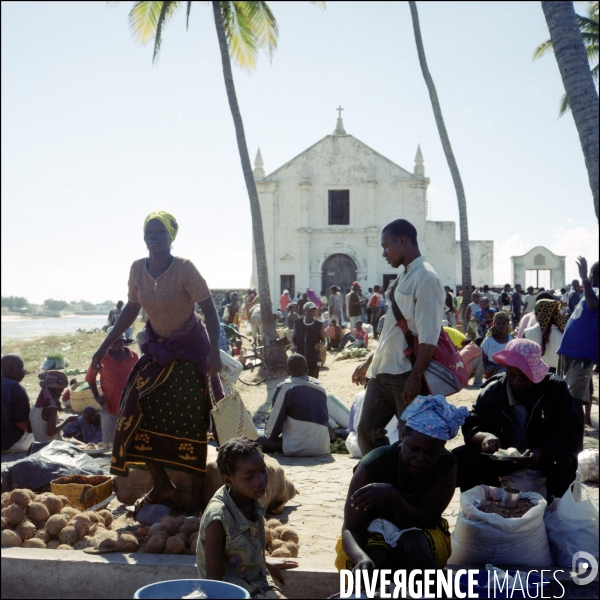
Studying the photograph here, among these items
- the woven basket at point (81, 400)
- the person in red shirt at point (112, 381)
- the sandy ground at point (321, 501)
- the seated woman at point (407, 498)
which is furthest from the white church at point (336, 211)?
the seated woman at point (407, 498)

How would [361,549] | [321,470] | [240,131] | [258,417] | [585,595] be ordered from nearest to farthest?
[361,549] → [585,595] → [321,470] → [258,417] → [240,131]

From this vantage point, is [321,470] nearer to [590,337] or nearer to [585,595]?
[590,337]

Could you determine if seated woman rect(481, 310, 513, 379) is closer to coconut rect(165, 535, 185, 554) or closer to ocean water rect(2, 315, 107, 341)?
ocean water rect(2, 315, 107, 341)

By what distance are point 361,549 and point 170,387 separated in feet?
6.18

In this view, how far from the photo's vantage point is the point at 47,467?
4969 mm

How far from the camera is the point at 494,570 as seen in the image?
336 cm

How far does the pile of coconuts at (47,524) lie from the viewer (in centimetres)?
390

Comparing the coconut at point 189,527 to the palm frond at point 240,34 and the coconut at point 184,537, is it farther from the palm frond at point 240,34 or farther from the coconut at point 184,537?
the palm frond at point 240,34

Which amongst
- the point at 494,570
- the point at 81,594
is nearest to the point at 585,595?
the point at 494,570

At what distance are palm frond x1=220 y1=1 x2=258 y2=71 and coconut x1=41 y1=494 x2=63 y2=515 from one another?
43.8 feet

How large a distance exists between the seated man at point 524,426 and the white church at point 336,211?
88.2 feet

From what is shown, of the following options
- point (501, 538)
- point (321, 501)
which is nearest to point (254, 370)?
point (321, 501)

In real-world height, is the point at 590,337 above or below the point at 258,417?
above

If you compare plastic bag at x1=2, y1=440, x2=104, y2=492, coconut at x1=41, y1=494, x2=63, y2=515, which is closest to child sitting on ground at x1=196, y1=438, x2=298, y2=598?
coconut at x1=41, y1=494, x2=63, y2=515
